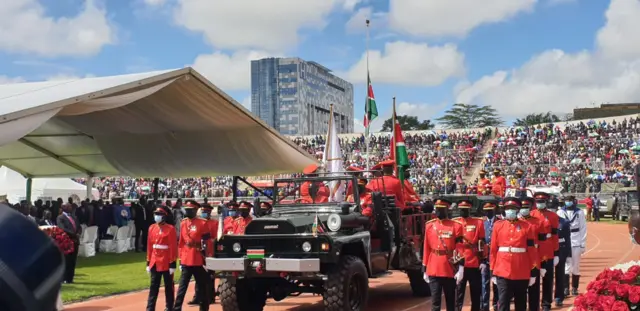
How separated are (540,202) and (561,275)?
65.7 inches

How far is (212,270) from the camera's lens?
382 inches

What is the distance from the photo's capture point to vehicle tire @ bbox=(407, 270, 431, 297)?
1231cm

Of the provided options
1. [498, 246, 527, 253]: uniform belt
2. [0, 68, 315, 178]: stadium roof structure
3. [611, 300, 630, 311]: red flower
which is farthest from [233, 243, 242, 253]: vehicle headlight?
[611, 300, 630, 311]: red flower

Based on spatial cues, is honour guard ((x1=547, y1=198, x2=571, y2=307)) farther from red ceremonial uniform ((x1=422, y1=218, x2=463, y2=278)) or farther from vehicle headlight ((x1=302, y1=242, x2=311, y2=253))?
vehicle headlight ((x1=302, y1=242, x2=311, y2=253))

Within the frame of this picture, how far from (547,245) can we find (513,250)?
1955 mm

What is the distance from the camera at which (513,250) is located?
856cm

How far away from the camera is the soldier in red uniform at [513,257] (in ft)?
28.1

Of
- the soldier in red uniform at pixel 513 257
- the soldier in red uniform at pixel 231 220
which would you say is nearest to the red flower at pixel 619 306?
the soldier in red uniform at pixel 513 257

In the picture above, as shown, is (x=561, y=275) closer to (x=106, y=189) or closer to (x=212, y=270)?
(x=212, y=270)

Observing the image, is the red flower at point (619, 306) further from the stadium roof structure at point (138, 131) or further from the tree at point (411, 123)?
the tree at point (411, 123)

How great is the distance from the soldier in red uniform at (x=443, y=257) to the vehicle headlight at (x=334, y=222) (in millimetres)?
1259

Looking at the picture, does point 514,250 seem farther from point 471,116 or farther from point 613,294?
point 471,116

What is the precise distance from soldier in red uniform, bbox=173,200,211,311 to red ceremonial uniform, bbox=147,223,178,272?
259 millimetres

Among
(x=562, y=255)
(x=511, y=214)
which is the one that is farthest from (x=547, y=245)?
(x=511, y=214)
